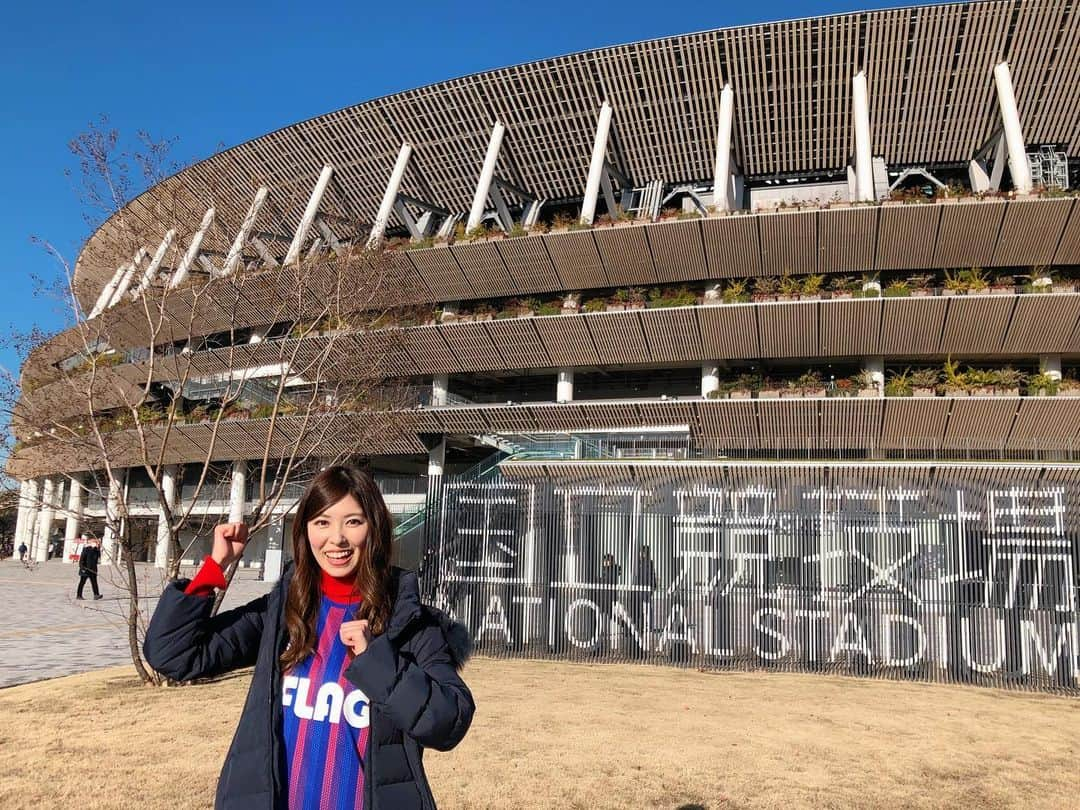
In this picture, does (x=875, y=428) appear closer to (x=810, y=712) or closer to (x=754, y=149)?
(x=754, y=149)

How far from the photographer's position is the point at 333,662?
2.44 meters

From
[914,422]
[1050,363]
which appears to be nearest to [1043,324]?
[1050,363]

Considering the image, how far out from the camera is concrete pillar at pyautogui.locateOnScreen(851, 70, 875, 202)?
2853 cm

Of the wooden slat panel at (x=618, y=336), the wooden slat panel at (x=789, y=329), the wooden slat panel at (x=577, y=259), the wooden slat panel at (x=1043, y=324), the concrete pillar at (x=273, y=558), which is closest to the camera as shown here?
the wooden slat panel at (x=1043, y=324)

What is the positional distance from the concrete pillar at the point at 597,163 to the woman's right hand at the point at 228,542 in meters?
28.6

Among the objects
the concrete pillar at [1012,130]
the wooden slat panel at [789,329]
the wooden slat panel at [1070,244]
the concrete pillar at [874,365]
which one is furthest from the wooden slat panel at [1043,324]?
the wooden slat panel at [789,329]

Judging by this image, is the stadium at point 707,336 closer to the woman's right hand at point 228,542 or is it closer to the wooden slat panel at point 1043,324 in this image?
the wooden slat panel at point 1043,324

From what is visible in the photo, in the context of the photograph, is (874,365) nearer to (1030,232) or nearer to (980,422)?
(980,422)

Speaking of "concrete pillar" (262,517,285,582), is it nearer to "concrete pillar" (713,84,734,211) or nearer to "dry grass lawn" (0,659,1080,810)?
"concrete pillar" (713,84,734,211)

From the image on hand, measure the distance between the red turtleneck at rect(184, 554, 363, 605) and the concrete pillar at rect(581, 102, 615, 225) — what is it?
28830mm

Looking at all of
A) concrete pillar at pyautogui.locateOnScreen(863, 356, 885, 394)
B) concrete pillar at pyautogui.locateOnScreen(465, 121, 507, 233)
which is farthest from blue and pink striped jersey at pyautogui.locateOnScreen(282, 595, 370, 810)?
concrete pillar at pyautogui.locateOnScreen(465, 121, 507, 233)

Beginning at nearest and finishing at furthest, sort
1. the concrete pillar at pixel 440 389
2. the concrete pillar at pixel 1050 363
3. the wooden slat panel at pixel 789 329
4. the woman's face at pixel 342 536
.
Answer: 1. the woman's face at pixel 342 536
2. the wooden slat panel at pixel 789 329
3. the concrete pillar at pixel 1050 363
4. the concrete pillar at pixel 440 389

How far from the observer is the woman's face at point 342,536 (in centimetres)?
246

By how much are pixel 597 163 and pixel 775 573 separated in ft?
69.8
